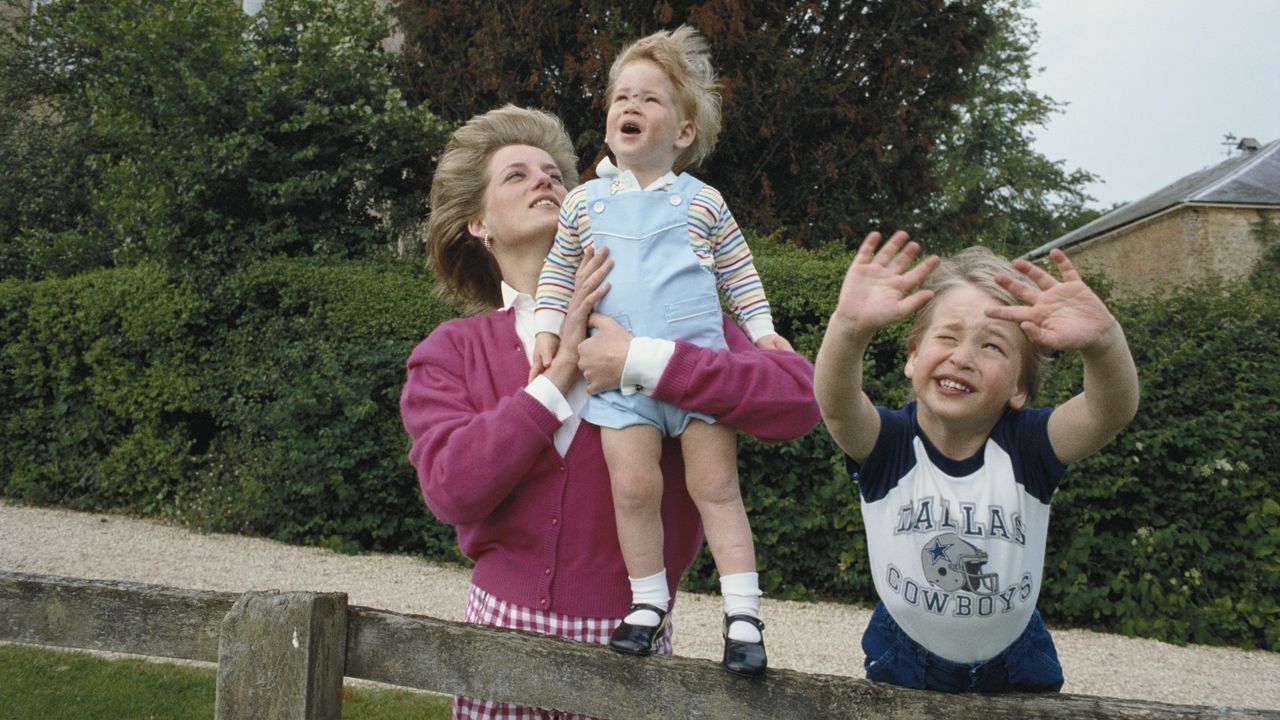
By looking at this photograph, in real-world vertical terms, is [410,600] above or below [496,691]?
below

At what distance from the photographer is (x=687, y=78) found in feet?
8.39

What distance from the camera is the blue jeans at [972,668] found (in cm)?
202

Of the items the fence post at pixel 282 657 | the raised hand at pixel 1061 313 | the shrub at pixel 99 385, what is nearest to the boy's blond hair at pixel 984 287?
the raised hand at pixel 1061 313

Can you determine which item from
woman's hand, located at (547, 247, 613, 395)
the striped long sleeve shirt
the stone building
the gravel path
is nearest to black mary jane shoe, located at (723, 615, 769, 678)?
woman's hand, located at (547, 247, 613, 395)

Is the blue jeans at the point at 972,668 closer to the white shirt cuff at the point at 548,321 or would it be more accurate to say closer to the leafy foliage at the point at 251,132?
the white shirt cuff at the point at 548,321

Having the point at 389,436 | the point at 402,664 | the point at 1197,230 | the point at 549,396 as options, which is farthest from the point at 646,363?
the point at 1197,230

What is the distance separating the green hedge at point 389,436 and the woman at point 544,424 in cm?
507

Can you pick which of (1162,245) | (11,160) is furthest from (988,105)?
(11,160)

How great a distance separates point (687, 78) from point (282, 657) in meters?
1.64

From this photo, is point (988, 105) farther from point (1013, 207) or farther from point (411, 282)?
point (411, 282)

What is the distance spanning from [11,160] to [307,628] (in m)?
15.0

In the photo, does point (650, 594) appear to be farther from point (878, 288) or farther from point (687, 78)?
point (687, 78)

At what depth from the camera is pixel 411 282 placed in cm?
873

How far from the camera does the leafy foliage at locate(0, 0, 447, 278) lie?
979cm
